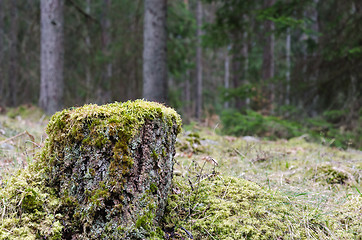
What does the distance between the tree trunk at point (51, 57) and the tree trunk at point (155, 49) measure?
2819mm

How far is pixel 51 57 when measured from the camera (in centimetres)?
745

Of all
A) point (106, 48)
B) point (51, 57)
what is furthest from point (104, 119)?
point (106, 48)

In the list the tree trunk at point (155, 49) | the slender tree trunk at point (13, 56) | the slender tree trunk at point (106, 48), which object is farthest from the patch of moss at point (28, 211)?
the slender tree trunk at point (13, 56)

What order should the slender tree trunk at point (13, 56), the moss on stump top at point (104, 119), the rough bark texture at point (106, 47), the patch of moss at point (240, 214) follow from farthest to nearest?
the rough bark texture at point (106, 47) < the slender tree trunk at point (13, 56) < the patch of moss at point (240, 214) < the moss on stump top at point (104, 119)

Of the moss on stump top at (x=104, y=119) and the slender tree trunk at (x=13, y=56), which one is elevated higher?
the slender tree trunk at (x=13, y=56)

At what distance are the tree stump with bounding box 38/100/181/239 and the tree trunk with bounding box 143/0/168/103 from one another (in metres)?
4.99

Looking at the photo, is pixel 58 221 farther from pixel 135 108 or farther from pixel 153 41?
pixel 153 41

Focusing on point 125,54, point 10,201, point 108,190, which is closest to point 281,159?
point 108,190

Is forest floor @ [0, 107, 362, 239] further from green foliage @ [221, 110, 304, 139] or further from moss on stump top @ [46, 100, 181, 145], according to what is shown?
green foliage @ [221, 110, 304, 139]

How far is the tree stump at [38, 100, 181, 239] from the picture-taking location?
53.2 inches

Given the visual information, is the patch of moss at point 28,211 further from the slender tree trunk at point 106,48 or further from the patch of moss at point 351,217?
the slender tree trunk at point 106,48

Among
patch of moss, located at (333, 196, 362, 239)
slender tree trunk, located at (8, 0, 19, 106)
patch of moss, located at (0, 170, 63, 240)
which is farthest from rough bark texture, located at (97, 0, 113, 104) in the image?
patch of moss, located at (333, 196, 362, 239)

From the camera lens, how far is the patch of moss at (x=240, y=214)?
1.54 m

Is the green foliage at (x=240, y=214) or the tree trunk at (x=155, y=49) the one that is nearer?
the green foliage at (x=240, y=214)
